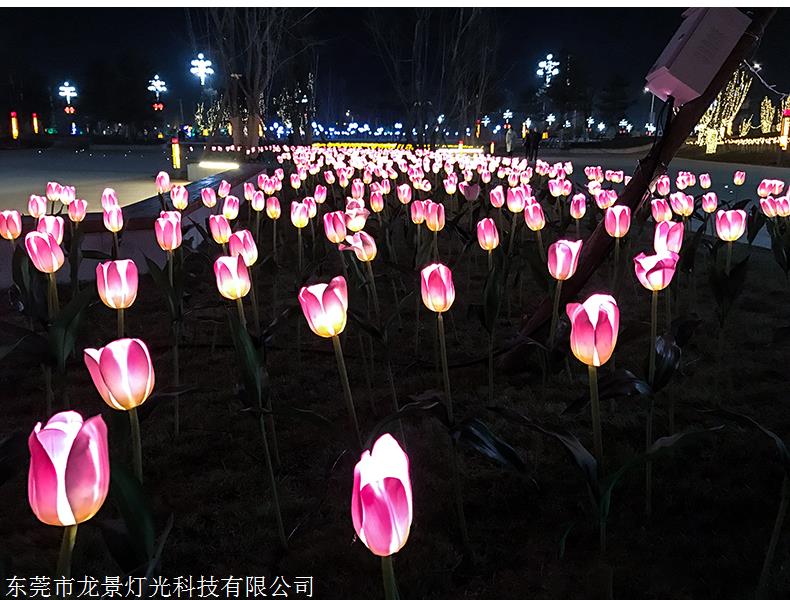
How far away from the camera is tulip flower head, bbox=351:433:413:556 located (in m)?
1.01

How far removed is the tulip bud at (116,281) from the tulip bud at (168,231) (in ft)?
3.00

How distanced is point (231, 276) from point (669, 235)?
5.78 feet

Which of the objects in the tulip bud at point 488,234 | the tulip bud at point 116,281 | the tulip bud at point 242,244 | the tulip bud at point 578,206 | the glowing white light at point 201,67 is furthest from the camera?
the glowing white light at point 201,67

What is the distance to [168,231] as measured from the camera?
3.38 meters

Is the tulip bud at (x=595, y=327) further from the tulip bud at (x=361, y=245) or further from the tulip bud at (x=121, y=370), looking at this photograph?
the tulip bud at (x=361, y=245)

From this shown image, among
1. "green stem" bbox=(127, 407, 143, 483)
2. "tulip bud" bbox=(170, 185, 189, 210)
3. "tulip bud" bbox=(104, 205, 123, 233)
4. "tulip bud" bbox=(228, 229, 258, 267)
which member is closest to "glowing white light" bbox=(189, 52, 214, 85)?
"tulip bud" bbox=(170, 185, 189, 210)

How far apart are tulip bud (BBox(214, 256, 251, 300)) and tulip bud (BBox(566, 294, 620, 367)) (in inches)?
49.9

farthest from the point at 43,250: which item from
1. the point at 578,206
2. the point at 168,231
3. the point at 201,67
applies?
the point at 201,67

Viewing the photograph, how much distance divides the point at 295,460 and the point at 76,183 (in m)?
12.7

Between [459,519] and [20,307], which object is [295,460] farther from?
[20,307]

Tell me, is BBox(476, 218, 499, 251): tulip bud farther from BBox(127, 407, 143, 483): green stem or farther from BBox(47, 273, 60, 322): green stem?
BBox(127, 407, 143, 483): green stem

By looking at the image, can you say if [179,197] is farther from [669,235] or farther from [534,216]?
[669,235]

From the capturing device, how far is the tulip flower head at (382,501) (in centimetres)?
101

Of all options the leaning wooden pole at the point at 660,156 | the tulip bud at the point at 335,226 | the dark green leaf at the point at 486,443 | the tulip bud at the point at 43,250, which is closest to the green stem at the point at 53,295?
the tulip bud at the point at 43,250
